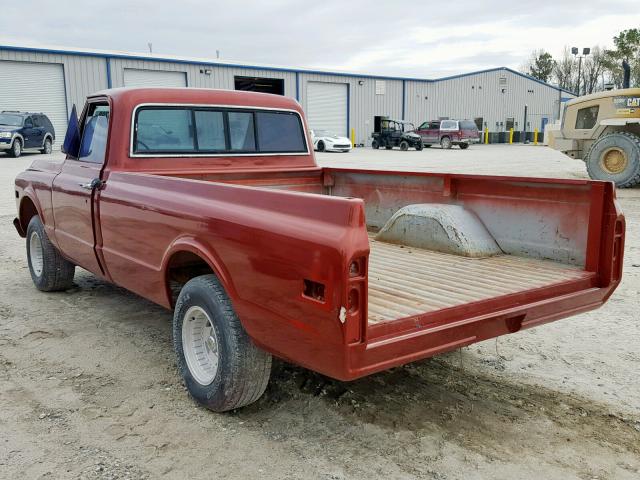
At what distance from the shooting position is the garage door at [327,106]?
40562 mm

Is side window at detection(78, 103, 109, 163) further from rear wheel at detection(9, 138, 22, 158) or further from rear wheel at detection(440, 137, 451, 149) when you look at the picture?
rear wheel at detection(440, 137, 451, 149)

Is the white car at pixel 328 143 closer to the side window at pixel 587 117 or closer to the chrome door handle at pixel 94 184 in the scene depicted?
the side window at pixel 587 117

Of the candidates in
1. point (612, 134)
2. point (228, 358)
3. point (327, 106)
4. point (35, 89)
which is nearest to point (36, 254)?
point (228, 358)

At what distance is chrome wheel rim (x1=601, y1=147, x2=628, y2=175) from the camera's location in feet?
45.0

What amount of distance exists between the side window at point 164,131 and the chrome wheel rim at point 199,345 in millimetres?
1681

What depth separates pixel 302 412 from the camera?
3.51 meters

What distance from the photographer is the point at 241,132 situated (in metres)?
5.43

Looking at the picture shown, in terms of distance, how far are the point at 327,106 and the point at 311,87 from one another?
1757 millimetres

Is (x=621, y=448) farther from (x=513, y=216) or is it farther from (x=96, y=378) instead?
(x=96, y=378)

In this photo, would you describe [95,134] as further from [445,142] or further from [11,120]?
[445,142]

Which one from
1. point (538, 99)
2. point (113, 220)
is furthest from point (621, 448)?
point (538, 99)

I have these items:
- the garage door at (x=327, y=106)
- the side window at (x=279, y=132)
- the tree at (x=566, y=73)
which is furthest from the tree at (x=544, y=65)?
the side window at (x=279, y=132)

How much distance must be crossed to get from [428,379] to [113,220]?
2421 millimetres

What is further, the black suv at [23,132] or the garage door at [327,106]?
the garage door at [327,106]
